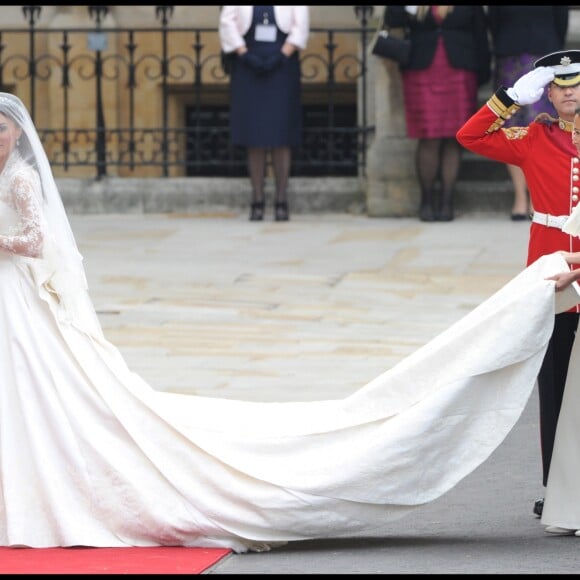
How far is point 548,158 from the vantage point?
6.88m

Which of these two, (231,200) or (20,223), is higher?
(20,223)

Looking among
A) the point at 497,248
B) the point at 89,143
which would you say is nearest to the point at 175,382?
the point at 497,248

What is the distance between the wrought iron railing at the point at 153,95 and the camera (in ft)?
53.3

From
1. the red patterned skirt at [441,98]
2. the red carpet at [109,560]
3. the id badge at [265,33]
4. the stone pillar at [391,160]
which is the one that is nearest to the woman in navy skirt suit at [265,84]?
the id badge at [265,33]

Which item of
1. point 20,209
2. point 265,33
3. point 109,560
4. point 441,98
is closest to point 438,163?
point 441,98

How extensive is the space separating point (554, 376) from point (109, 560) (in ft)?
5.84

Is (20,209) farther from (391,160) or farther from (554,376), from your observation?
(391,160)

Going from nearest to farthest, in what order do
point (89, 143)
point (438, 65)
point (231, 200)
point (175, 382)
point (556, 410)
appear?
point (556, 410)
point (175, 382)
point (438, 65)
point (231, 200)
point (89, 143)

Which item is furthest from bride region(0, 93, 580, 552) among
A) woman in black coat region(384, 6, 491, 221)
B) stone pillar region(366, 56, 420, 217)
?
stone pillar region(366, 56, 420, 217)

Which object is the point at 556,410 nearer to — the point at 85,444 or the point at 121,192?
the point at 85,444

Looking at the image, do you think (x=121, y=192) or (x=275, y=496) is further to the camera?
(x=121, y=192)

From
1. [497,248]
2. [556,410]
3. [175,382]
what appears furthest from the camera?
[497,248]

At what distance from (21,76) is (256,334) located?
7.17 meters

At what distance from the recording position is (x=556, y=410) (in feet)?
22.7
